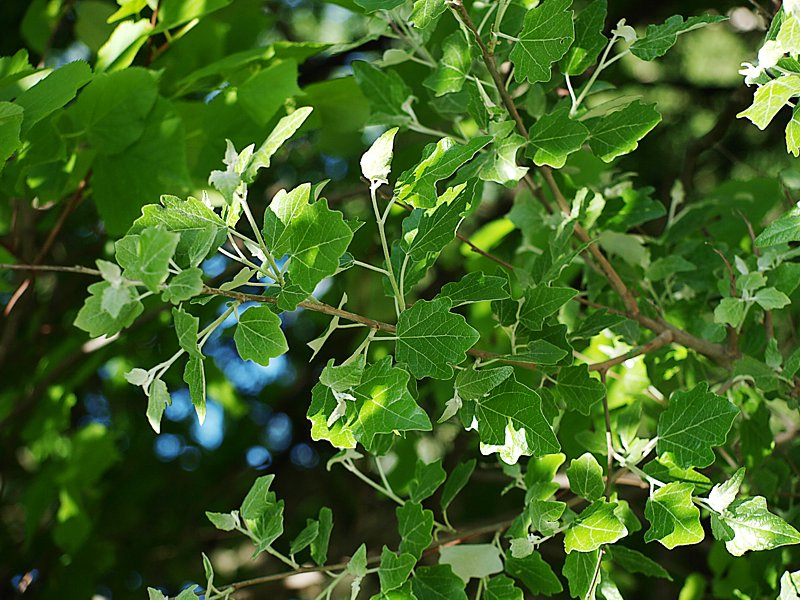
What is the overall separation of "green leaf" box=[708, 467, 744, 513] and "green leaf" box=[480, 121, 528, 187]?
8.4 inches

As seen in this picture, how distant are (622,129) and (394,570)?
32cm

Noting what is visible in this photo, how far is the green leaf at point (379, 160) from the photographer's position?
1.61 feet

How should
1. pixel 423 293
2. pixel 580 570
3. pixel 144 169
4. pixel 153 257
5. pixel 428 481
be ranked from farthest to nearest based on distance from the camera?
pixel 423 293, pixel 144 169, pixel 428 481, pixel 580 570, pixel 153 257

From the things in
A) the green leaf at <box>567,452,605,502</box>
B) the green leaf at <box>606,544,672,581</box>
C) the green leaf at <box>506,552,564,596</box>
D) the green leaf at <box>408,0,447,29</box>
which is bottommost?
the green leaf at <box>606,544,672,581</box>

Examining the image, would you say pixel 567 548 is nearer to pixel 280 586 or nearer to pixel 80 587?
pixel 280 586

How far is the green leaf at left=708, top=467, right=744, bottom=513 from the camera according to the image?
1.61 ft

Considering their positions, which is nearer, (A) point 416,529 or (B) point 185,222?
(B) point 185,222

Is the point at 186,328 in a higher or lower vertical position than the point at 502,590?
higher

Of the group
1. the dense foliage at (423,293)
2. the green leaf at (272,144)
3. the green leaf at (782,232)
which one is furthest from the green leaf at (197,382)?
the green leaf at (782,232)

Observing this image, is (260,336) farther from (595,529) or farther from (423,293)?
(423,293)

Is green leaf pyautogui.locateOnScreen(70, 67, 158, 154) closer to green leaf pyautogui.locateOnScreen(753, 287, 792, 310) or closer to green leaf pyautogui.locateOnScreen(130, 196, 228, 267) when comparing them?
green leaf pyautogui.locateOnScreen(130, 196, 228, 267)

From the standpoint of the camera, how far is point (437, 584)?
22.0 inches

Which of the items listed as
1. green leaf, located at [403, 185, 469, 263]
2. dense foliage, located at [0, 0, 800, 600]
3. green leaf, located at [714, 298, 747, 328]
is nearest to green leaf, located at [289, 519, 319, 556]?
dense foliage, located at [0, 0, 800, 600]

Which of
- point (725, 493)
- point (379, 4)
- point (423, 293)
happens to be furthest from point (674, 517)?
point (423, 293)
